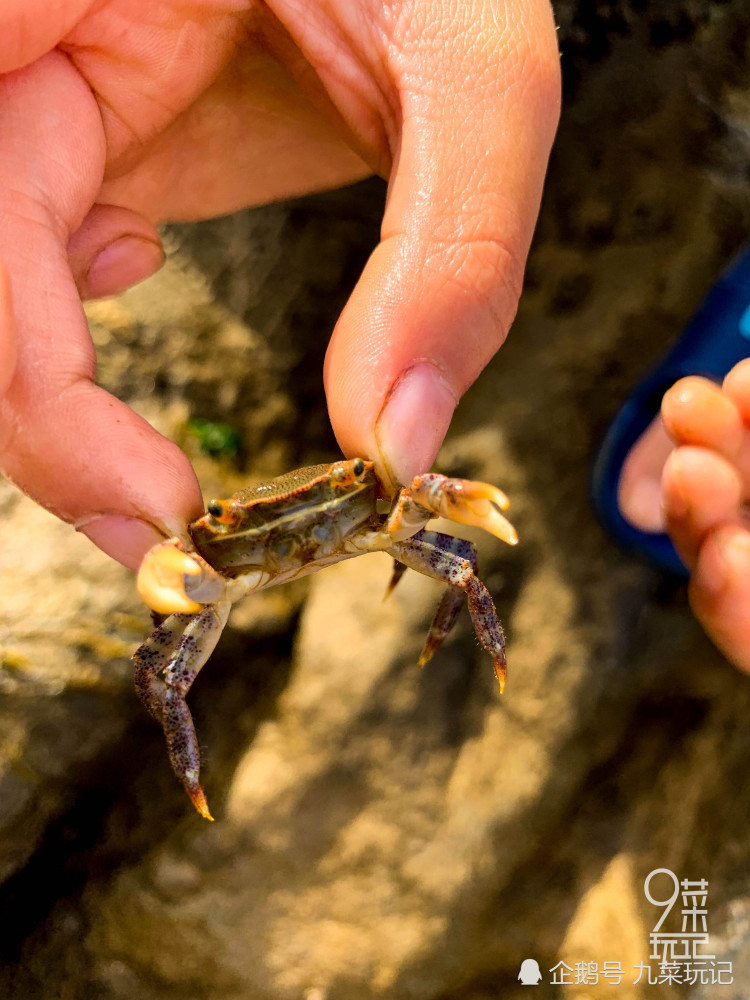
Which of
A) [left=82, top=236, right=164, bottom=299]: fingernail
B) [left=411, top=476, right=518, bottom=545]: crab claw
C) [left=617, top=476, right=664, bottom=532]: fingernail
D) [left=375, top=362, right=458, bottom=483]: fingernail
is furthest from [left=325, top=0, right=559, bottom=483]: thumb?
[left=617, top=476, right=664, bottom=532]: fingernail

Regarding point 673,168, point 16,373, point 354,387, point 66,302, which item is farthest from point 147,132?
point 673,168

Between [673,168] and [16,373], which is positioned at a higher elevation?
[16,373]

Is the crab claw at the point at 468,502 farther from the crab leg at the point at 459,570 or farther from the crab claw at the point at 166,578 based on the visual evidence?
the crab claw at the point at 166,578

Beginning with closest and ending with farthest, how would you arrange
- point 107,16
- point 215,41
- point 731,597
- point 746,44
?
point 107,16 → point 215,41 → point 731,597 → point 746,44

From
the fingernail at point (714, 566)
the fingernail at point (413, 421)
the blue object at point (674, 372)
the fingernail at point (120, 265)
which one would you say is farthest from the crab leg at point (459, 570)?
the blue object at point (674, 372)

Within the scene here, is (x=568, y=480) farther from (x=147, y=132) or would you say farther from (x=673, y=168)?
(x=147, y=132)

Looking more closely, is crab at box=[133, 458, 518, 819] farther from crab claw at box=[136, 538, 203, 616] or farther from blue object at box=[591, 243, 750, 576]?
blue object at box=[591, 243, 750, 576]
